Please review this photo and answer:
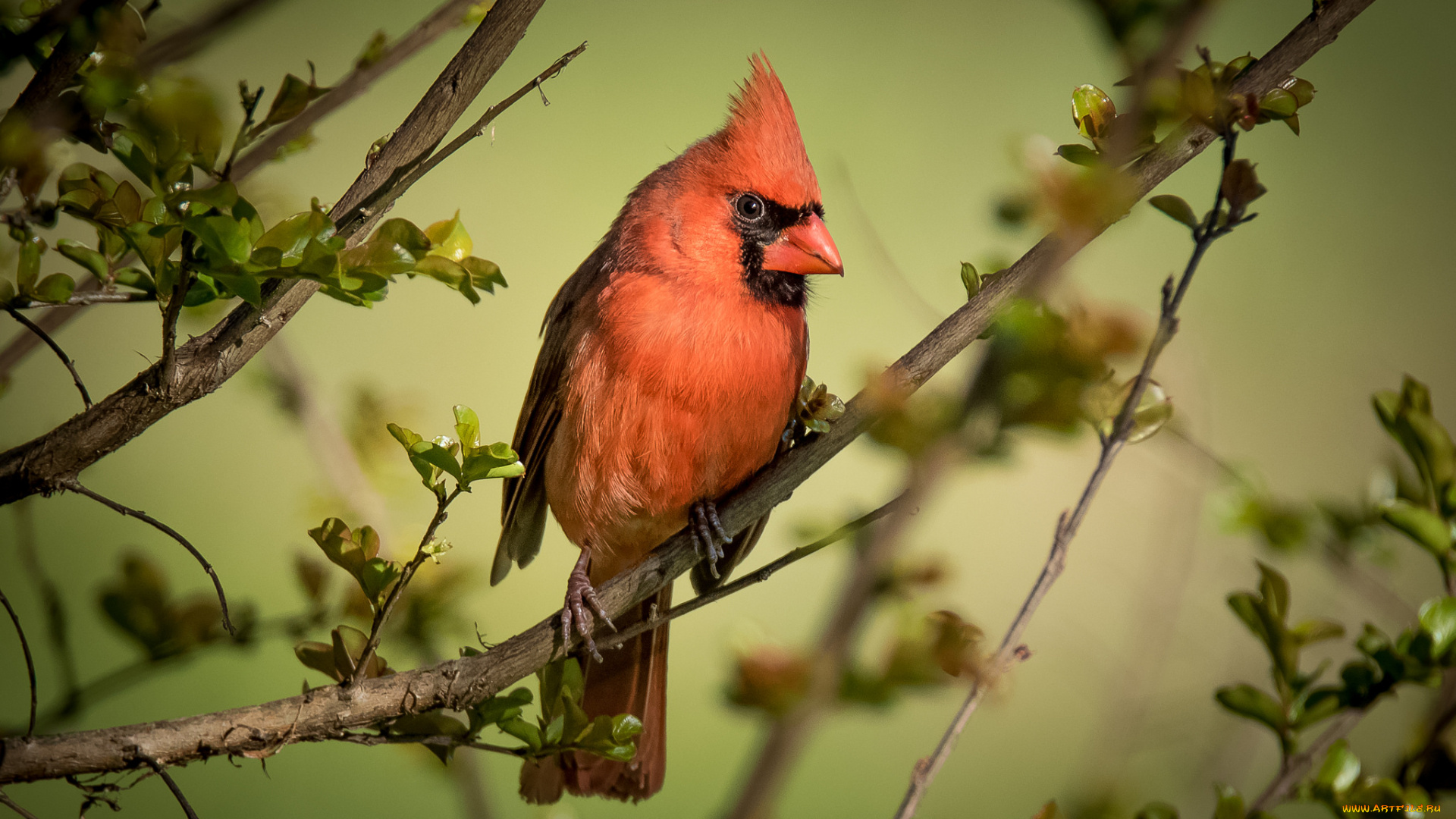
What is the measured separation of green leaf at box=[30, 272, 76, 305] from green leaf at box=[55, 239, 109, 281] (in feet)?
0.06

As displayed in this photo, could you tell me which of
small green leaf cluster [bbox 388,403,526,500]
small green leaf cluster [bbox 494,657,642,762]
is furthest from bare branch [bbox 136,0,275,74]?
small green leaf cluster [bbox 494,657,642,762]

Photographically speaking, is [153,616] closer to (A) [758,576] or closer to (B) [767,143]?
(A) [758,576]

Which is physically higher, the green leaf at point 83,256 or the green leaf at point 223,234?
the green leaf at point 83,256

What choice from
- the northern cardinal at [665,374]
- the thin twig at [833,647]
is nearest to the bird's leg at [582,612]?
the northern cardinal at [665,374]

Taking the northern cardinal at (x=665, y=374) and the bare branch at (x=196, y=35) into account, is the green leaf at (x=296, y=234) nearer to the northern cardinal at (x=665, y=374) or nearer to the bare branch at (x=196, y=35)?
the bare branch at (x=196, y=35)

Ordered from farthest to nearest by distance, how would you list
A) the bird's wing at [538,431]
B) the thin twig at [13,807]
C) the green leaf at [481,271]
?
the bird's wing at [538,431]
the green leaf at [481,271]
the thin twig at [13,807]

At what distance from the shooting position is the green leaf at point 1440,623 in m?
0.63

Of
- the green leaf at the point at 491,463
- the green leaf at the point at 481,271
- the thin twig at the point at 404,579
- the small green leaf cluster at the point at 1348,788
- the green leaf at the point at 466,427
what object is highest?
the green leaf at the point at 481,271

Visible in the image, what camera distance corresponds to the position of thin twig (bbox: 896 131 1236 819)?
25.4 inches

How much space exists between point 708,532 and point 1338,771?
24.7 inches

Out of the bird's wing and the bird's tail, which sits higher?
the bird's wing

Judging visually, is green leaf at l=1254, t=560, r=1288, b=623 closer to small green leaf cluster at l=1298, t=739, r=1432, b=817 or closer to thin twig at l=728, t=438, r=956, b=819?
small green leaf cluster at l=1298, t=739, r=1432, b=817

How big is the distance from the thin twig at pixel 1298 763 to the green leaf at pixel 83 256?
3.03 ft

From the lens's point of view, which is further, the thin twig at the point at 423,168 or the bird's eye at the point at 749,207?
the bird's eye at the point at 749,207
